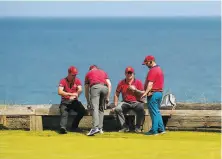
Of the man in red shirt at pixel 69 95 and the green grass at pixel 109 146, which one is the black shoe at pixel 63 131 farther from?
the green grass at pixel 109 146

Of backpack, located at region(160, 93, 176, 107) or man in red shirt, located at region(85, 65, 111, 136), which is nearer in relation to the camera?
man in red shirt, located at region(85, 65, 111, 136)

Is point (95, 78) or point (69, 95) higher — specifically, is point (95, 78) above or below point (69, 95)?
above

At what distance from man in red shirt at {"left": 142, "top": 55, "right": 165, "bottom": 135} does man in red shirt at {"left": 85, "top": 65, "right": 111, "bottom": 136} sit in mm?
909

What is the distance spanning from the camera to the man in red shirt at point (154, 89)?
16.2m

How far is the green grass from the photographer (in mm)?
14305

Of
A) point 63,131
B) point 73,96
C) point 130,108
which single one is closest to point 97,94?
point 73,96

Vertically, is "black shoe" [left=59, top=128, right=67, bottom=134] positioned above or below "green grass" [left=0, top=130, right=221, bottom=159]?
above

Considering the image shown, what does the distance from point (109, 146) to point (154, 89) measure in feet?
5.90

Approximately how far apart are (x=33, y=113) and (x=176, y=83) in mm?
26510

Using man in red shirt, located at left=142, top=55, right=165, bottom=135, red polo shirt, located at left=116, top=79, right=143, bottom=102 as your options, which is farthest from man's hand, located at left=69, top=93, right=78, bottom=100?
man in red shirt, located at left=142, top=55, right=165, bottom=135

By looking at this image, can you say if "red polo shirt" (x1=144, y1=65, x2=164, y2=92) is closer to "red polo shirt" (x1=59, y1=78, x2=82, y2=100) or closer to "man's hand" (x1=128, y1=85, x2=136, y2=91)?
"man's hand" (x1=128, y1=85, x2=136, y2=91)

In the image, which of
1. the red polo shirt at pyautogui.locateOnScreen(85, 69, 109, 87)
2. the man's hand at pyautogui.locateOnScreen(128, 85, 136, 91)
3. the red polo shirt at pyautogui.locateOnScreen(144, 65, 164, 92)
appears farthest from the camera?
the man's hand at pyautogui.locateOnScreen(128, 85, 136, 91)

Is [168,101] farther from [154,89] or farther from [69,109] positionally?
[69,109]

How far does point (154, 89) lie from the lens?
1633cm
